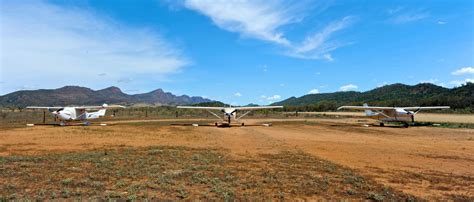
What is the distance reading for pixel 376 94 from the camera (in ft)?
400

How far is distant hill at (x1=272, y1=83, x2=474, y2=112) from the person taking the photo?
194 ft

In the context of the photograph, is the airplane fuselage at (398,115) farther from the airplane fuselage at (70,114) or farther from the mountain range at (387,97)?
the airplane fuselage at (70,114)

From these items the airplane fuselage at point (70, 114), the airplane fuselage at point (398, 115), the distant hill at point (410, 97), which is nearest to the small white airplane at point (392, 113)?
the airplane fuselage at point (398, 115)

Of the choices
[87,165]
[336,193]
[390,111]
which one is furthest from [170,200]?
[390,111]

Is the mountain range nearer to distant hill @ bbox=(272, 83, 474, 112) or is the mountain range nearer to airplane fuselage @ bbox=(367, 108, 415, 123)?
distant hill @ bbox=(272, 83, 474, 112)

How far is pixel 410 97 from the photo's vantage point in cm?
10175

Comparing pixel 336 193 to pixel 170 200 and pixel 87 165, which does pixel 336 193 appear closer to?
pixel 170 200

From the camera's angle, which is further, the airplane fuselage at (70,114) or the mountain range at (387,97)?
the mountain range at (387,97)

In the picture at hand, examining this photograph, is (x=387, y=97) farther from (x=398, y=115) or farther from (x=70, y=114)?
(x=70, y=114)

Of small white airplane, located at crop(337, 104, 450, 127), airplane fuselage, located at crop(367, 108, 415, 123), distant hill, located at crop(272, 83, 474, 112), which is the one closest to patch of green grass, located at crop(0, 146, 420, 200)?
small white airplane, located at crop(337, 104, 450, 127)

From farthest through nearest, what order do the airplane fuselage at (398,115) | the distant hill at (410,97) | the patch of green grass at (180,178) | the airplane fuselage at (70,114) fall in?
the distant hill at (410,97) < the airplane fuselage at (398,115) < the airplane fuselage at (70,114) < the patch of green grass at (180,178)

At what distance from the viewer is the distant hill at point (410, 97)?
59.2 meters

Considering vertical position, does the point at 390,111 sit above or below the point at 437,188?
above

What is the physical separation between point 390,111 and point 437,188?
2531 cm
